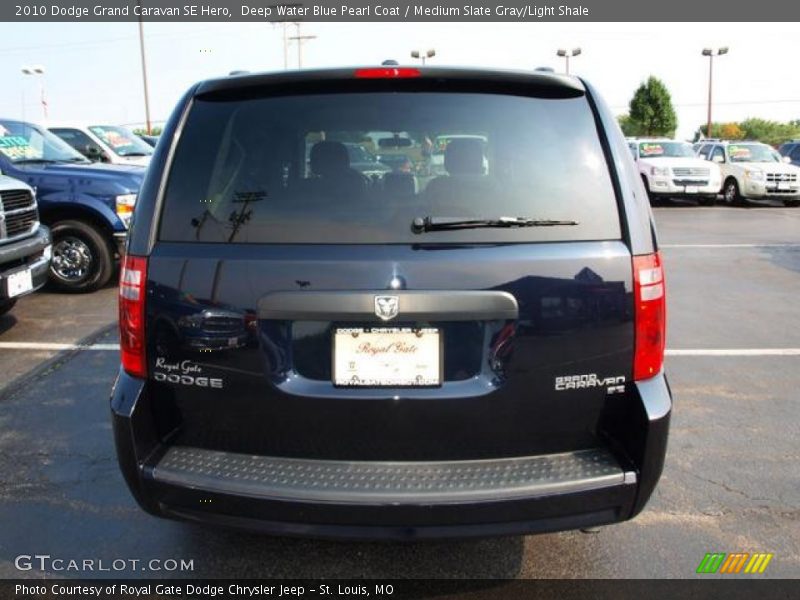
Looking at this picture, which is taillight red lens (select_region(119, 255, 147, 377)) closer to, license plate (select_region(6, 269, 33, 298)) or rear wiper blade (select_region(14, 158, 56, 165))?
license plate (select_region(6, 269, 33, 298))

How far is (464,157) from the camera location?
2586mm

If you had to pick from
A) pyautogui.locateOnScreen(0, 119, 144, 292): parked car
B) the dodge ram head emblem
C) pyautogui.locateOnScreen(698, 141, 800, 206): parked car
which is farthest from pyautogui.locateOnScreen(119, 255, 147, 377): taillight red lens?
pyautogui.locateOnScreen(698, 141, 800, 206): parked car

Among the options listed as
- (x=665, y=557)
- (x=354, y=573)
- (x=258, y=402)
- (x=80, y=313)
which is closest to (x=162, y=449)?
(x=258, y=402)

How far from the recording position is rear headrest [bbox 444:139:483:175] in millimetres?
2523

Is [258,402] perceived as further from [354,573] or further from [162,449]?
[354,573]

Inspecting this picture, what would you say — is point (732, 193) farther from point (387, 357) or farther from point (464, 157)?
point (387, 357)

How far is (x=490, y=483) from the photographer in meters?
2.22

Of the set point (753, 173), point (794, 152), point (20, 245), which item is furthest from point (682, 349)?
point (794, 152)

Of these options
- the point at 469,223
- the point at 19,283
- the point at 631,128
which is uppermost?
the point at 631,128

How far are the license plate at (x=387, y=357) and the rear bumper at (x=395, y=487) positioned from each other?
0.97 ft

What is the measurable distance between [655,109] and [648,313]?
52277 millimetres

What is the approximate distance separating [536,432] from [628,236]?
2.35 feet

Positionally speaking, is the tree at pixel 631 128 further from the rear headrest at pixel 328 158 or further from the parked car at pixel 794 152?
the rear headrest at pixel 328 158

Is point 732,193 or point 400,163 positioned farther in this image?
point 732,193
